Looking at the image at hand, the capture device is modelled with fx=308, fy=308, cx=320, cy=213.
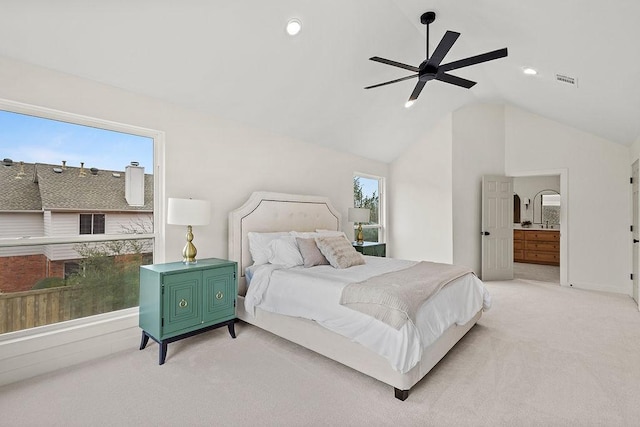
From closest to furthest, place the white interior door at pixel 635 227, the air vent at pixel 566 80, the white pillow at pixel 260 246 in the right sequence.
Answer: the air vent at pixel 566 80, the white pillow at pixel 260 246, the white interior door at pixel 635 227

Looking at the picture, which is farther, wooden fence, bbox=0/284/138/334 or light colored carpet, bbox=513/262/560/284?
light colored carpet, bbox=513/262/560/284

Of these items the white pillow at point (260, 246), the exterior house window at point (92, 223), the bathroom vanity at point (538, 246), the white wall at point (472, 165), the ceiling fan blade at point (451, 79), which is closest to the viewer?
the exterior house window at point (92, 223)

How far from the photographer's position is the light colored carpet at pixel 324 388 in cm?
194

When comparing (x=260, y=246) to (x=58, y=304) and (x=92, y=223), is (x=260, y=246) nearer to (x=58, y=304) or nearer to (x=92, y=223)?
(x=92, y=223)

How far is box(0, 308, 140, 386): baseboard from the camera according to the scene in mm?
2344

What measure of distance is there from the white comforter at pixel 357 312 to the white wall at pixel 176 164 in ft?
3.26

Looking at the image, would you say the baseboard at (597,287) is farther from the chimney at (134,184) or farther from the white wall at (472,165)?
the chimney at (134,184)

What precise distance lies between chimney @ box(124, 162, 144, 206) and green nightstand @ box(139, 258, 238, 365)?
27.3 inches

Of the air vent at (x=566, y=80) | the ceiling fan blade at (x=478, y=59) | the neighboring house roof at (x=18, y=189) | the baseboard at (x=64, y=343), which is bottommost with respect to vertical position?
the baseboard at (x=64, y=343)

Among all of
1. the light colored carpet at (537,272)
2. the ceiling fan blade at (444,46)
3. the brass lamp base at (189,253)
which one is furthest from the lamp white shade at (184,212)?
the light colored carpet at (537,272)

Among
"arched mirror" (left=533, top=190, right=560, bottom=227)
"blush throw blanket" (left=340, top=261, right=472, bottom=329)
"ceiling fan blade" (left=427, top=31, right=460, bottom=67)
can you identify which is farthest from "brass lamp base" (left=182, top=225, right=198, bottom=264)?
"arched mirror" (left=533, top=190, right=560, bottom=227)

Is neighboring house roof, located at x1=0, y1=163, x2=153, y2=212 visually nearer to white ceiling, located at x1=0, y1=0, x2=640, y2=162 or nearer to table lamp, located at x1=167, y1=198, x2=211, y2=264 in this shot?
table lamp, located at x1=167, y1=198, x2=211, y2=264

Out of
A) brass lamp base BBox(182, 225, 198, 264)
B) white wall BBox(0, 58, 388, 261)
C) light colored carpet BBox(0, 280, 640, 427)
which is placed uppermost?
white wall BBox(0, 58, 388, 261)

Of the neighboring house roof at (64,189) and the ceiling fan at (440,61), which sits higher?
the ceiling fan at (440,61)
